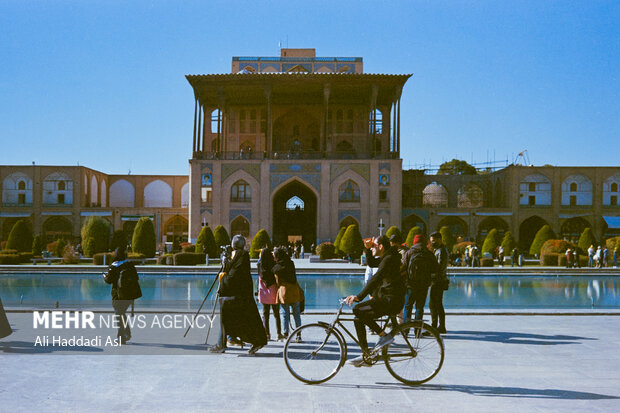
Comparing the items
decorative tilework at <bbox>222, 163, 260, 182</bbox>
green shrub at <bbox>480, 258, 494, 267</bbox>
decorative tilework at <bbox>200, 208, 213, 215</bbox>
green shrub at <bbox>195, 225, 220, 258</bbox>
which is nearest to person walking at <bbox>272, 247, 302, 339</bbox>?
green shrub at <bbox>480, 258, 494, 267</bbox>

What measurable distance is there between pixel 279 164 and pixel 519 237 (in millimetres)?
16780

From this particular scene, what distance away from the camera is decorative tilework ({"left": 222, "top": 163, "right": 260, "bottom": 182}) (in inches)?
Answer: 1368

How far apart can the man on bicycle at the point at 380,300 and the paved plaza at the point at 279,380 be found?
356 mm

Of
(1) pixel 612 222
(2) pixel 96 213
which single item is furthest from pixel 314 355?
(2) pixel 96 213

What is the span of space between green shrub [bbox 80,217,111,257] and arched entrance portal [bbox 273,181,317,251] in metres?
13.1

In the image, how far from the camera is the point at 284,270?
6.77 m

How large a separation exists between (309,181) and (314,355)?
3011 cm

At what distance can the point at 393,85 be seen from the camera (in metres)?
34.8

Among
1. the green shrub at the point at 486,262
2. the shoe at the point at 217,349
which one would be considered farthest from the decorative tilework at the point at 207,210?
the shoe at the point at 217,349

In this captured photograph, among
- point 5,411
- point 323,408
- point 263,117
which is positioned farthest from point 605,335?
point 263,117

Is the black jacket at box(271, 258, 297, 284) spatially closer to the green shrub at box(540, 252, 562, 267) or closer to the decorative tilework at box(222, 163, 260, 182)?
the green shrub at box(540, 252, 562, 267)

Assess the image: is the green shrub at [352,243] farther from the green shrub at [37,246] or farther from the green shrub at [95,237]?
the green shrub at [37,246]

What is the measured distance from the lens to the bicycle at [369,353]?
4.64 m

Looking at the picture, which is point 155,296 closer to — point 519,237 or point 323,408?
point 323,408
